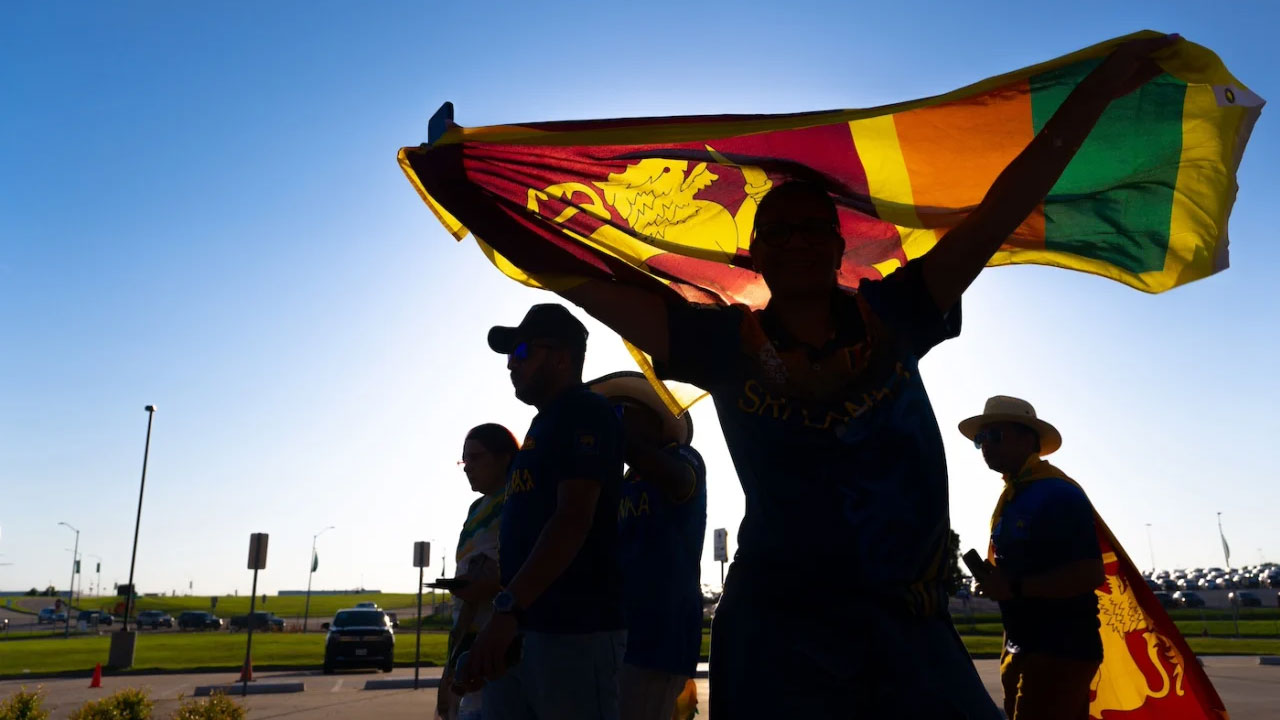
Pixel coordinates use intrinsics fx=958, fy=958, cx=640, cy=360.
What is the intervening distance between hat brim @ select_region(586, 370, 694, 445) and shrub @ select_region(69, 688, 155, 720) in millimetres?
7446

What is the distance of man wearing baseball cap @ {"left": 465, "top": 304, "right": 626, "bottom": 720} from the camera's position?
308cm

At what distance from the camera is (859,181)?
2.90m

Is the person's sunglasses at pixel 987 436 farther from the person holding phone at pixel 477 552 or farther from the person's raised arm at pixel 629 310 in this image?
the person's raised arm at pixel 629 310

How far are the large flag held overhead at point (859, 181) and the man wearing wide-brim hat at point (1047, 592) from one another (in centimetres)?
168

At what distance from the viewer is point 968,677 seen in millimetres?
1912

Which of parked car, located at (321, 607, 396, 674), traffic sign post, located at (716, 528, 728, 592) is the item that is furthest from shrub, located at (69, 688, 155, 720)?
traffic sign post, located at (716, 528, 728, 592)

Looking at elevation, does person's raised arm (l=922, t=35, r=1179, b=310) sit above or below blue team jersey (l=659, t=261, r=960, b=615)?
above

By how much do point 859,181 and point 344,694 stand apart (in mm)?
15785

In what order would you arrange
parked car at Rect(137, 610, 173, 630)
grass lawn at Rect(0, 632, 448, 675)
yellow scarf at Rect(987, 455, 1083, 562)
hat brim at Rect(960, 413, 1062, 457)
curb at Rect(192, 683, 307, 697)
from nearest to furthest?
yellow scarf at Rect(987, 455, 1083, 562), hat brim at Rect(960, 413, 1062, 457), curb at Rect(192, 683, 307, 697), grass lawn at Rect(0, 632, 448, 675), parked car at Rect(137, 610, 173, 630)

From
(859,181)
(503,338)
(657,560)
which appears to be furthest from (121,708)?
(859,181)

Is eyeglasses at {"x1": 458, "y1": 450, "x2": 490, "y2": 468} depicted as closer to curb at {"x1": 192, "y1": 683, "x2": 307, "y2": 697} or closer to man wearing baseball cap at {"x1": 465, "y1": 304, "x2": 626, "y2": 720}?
man wearing baseball cap at {"x1": 465, "y1": 304, "x2": 626, "y2": 720}

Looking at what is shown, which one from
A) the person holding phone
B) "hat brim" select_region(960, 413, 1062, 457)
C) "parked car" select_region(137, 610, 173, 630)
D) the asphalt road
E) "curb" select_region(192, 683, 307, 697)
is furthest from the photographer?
"parked car" select_region(137, 610, 173, 630)

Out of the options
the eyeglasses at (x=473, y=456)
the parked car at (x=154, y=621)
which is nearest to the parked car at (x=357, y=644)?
the eyeglasses at (x=473, y=456)

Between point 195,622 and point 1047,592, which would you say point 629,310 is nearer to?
point 1047,592
